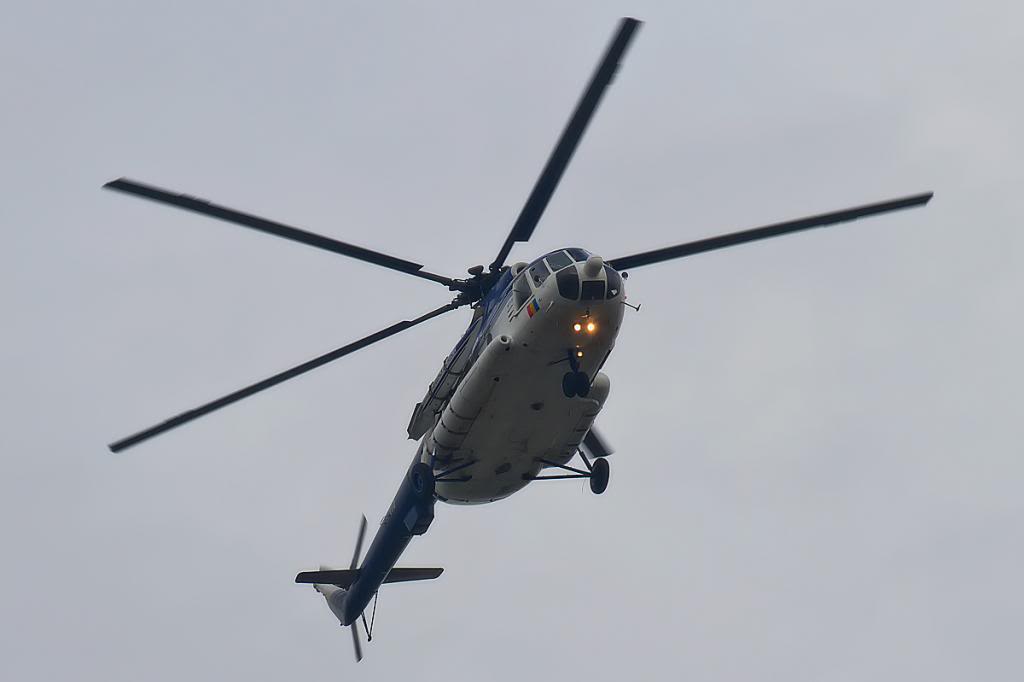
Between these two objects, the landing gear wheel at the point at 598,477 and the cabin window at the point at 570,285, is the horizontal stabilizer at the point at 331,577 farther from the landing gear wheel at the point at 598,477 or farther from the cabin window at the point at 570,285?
the cabin window at the point at 570,285

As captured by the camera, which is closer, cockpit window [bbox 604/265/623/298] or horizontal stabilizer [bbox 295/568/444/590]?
cockpit window [bbox 604/265/623/298]

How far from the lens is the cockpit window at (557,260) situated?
21.2 meters

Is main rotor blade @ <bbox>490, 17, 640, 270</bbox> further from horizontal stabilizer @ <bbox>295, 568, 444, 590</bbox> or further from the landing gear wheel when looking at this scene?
horizontal stabilizer @ <bbox>295, 568, 444, 590</bbox>

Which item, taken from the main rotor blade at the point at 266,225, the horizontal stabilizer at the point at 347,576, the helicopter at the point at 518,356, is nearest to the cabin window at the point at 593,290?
the helicopter at the point at 518,356

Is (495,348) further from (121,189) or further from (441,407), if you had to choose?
(121,189)

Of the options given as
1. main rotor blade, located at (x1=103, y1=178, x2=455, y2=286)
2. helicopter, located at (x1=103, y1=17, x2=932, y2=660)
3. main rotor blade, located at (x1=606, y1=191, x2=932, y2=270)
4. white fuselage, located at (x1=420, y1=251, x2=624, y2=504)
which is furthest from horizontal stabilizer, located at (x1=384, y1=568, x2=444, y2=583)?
main rotor blade, located at (x1=606, y1=191, x2=932, y2=270)

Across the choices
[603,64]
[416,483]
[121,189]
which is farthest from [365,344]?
[603,64]

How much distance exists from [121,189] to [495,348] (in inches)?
268

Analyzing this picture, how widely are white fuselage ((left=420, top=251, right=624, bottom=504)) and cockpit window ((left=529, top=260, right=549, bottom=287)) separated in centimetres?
5

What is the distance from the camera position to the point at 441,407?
24.0 metres

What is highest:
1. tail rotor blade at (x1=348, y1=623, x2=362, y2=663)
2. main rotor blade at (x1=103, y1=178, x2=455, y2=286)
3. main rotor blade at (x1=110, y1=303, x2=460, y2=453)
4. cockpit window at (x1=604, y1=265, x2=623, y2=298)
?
cockpit window at (x1=604, y1=265, x2=623, y2=298)

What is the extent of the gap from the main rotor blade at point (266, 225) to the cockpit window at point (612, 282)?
10.7 ft

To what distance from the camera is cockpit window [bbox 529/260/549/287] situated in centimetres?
2125

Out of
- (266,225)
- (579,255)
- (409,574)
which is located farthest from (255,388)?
(409,574)
